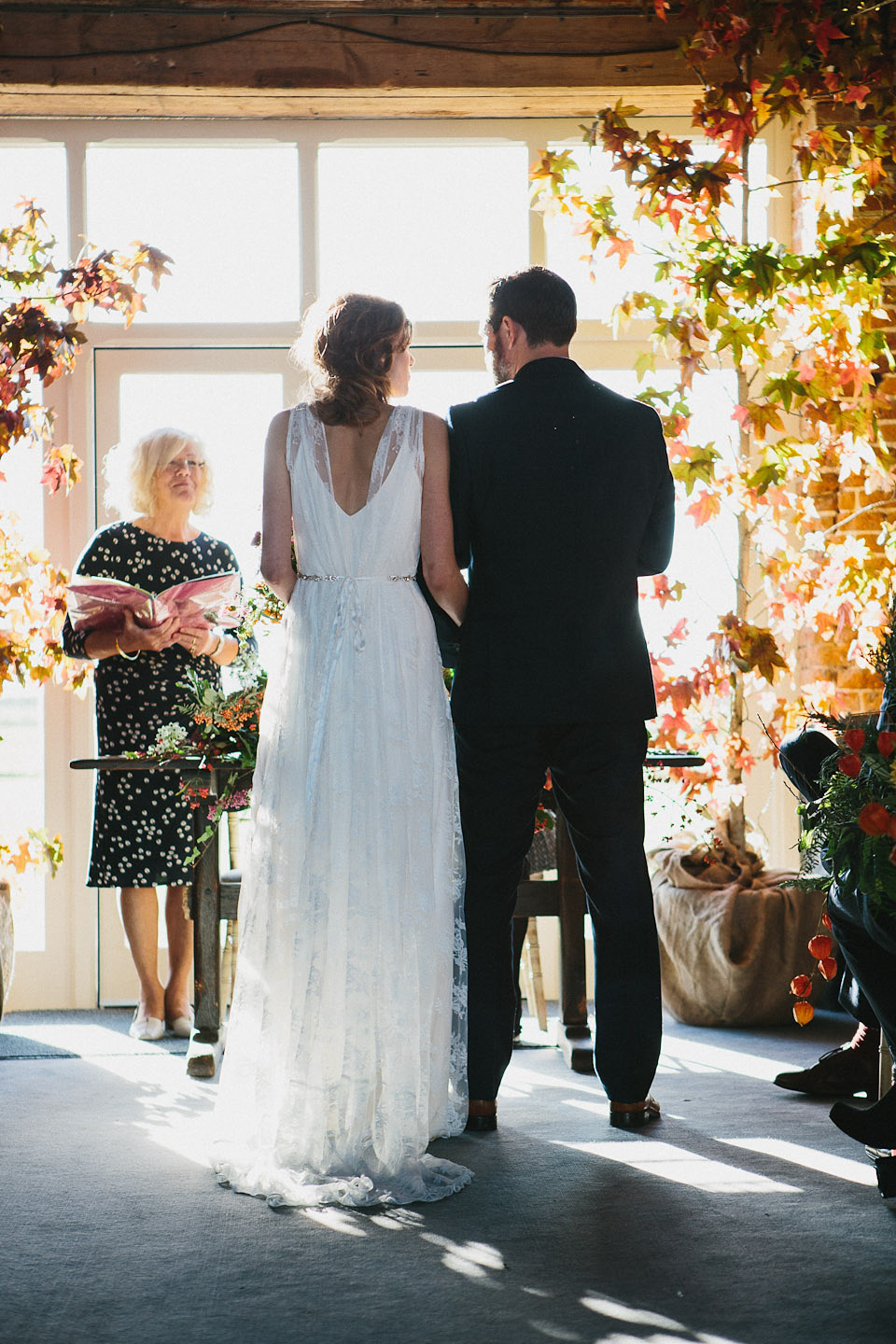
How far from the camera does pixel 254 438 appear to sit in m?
4.69

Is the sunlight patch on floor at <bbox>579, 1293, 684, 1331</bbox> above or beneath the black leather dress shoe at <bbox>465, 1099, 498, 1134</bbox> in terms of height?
above

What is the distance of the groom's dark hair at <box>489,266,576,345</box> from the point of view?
107 inches

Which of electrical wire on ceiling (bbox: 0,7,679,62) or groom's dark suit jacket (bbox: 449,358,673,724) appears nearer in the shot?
groom's dark suit jacket (bbox: 449,358,673,724)

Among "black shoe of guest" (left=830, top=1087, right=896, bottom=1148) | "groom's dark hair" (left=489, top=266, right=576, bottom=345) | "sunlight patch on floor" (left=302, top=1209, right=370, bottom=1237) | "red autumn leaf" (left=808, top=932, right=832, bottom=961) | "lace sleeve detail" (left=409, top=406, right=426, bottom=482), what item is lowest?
"sunlight patch on floor" (left=302, top=1209, right=370, bottom=1237)

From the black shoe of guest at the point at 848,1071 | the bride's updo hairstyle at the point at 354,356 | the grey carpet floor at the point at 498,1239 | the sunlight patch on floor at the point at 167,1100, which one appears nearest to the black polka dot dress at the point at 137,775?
the sunlight patch on floor at the point at 167,1100

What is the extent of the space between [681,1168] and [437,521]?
1.31m

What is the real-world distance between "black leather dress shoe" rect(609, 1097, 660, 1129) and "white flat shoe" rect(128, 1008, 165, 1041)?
159 cm

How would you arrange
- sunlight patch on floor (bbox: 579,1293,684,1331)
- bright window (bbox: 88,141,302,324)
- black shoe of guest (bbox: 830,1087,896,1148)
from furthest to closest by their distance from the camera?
bright window (bbox: 88,141,302,324)
black shoe of guest (bbox: 830,1087,896,1148)
sunlight patch on floor (bbox: 579,1293,684,1331)

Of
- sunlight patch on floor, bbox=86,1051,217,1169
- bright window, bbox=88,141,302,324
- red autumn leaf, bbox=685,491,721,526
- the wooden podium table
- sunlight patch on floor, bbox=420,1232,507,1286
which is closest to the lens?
sunlight patch on floor, bbox=420,1232,507,1286

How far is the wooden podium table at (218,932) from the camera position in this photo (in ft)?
11.5

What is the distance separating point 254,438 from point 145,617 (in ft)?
4.12

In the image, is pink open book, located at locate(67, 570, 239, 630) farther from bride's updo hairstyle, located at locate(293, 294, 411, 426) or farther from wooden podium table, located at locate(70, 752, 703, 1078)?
bride's updo hairstyle, located at locate(293, 294, 411, 426)

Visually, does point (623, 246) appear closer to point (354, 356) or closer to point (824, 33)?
point (824, 33)

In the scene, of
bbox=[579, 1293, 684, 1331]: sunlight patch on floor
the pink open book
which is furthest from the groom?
the pink open book
